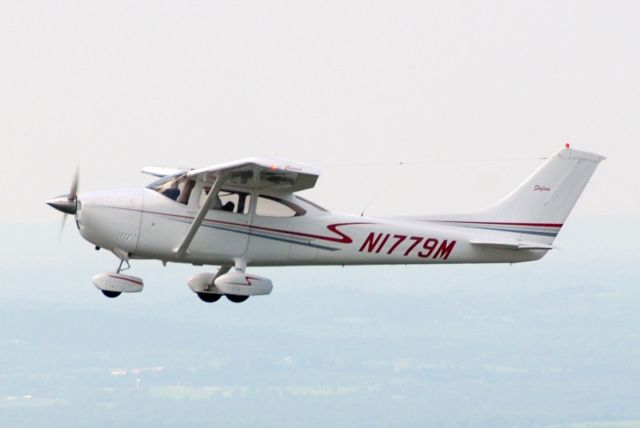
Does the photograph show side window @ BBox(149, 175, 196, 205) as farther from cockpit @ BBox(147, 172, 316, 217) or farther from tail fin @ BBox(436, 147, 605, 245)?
tail fin @ BBox(436, 147, 605, 245)

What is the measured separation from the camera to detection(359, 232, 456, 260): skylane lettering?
2995 centimetres

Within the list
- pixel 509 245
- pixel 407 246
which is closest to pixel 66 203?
pixel 407 246

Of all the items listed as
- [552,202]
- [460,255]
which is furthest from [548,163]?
[460,255]

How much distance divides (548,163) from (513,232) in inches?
65.6

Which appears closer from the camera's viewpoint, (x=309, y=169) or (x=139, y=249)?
(x=309, y=169)

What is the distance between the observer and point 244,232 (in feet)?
95.2

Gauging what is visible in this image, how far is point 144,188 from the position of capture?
29.0 m

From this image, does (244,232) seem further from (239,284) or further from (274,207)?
(239,284)

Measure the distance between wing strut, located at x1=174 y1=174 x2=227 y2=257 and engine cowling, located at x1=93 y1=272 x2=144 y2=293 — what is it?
1.03 meters

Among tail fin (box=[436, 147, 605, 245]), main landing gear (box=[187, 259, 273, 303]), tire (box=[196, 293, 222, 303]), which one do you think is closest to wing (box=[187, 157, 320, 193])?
main landing gear (box=[187, 259, 273, 303])

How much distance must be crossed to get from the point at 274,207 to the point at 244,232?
2.51 feet

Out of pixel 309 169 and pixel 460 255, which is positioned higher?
pixel 309 169

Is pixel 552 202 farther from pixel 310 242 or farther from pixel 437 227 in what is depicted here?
pixel 310 242

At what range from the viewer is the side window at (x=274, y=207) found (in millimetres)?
29031
